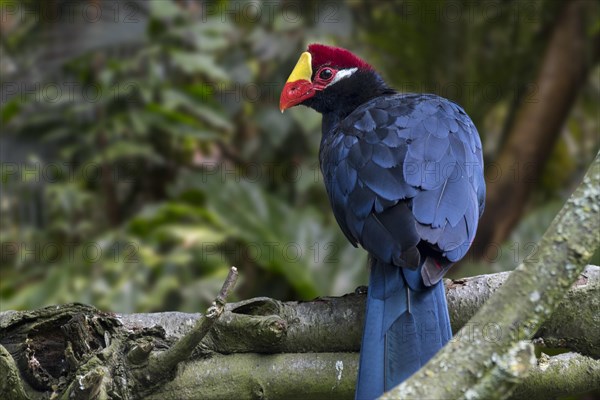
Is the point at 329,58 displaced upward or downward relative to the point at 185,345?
upward

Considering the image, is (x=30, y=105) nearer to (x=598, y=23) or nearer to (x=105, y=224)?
(x=105, y=224)

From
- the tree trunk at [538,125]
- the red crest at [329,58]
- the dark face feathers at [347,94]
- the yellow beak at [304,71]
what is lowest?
the dark face feathers at [347,94]

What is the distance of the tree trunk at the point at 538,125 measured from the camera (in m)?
4.95

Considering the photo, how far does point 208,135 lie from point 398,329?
279 centimetres

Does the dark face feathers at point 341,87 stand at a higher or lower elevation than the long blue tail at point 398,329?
higher

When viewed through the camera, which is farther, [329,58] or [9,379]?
[329,58]

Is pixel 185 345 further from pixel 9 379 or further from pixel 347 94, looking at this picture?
pixel 347 94

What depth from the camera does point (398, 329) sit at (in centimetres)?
202

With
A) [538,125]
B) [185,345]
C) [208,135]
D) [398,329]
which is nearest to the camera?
[185,345]

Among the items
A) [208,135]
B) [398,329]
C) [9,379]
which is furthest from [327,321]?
[208,135]

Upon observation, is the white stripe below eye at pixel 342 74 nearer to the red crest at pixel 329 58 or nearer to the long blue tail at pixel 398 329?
the red crest at pixel 329 58

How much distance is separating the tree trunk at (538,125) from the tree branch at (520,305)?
11.5 ft

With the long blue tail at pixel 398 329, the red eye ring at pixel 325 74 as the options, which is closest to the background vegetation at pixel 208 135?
the red eye ring at pixel 325 74

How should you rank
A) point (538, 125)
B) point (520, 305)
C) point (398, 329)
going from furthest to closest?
point (538, 125)
point (398, 329)
point (520, 305)
